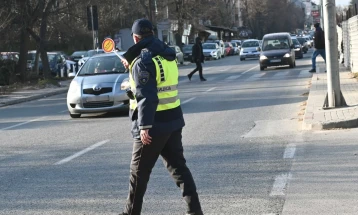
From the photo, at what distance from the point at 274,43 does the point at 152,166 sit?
29354 millimetres

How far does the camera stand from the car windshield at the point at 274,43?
34.7 meters

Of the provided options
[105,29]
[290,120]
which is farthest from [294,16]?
[290,120]

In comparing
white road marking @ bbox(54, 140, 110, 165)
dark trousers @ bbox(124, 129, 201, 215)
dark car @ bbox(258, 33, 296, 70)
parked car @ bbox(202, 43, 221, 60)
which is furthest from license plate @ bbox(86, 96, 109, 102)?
parked car @ bbox(202, 43, 221, 60)

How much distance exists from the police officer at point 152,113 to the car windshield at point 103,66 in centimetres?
1150

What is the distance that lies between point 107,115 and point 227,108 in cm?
299

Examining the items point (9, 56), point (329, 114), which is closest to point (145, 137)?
point (329, 114)

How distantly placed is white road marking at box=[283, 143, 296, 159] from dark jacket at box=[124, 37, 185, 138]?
412 centimetres

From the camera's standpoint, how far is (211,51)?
60188mm

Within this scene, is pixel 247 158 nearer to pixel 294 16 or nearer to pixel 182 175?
pixel 182 175

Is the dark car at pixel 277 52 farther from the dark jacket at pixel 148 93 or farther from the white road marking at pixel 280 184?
the dark jacket at pixel 148 93

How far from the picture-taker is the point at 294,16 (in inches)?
4774

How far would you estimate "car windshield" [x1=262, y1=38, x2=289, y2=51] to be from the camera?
34.7 meters

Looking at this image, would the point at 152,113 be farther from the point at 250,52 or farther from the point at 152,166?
the point at 250,52

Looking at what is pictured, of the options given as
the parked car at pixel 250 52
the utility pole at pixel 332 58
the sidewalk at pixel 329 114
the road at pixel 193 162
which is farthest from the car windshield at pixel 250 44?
the utility pole at pixel 332 58
